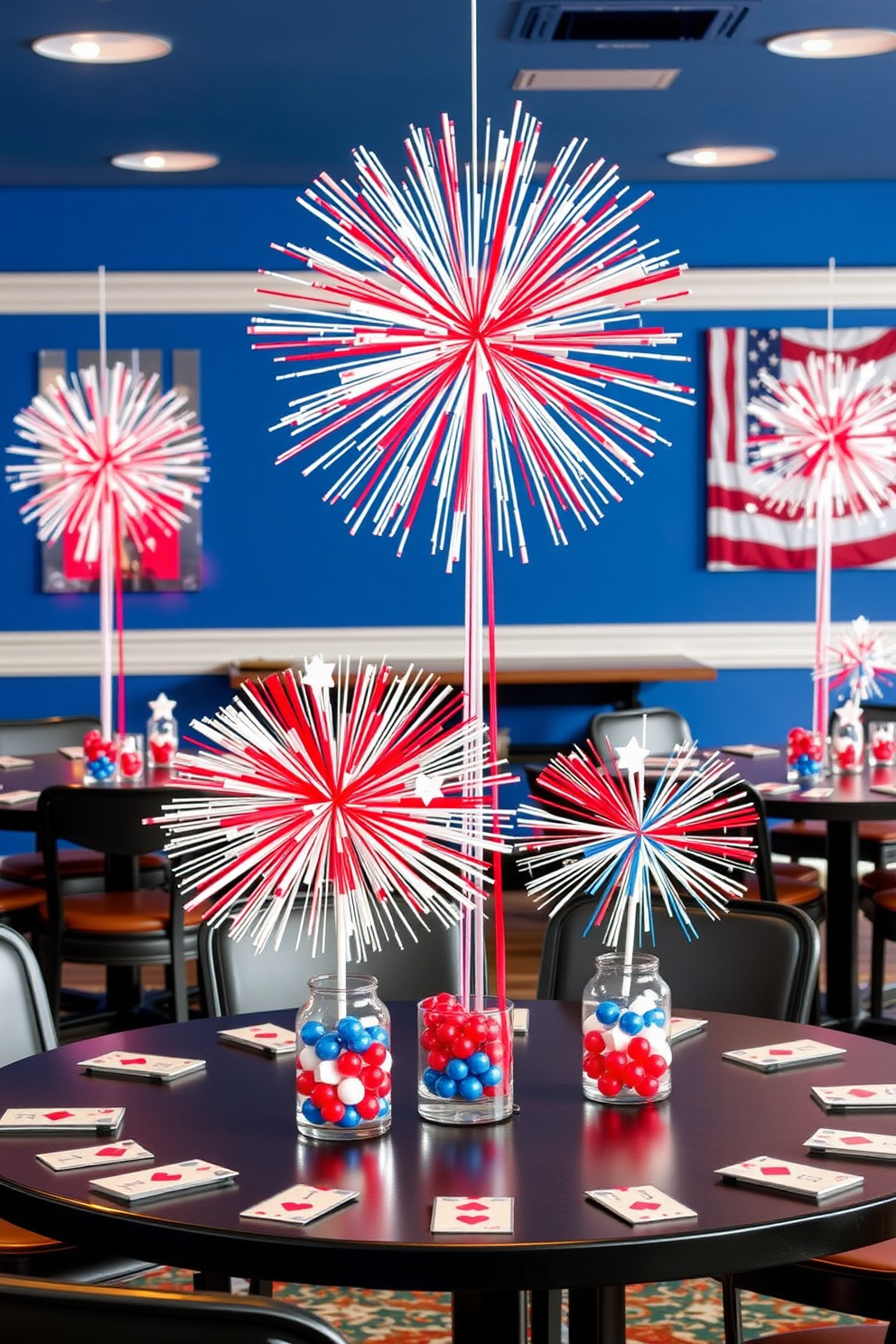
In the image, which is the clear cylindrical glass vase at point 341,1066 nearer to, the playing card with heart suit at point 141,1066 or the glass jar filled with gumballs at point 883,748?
the playing card with heart suit at point 141,1066

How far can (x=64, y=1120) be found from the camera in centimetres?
190

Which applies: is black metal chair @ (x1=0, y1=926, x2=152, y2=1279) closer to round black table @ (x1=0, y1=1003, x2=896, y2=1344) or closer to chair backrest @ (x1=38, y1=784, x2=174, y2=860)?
round black table @ (x1=0, y1=1003, x2=896, y2=1344)

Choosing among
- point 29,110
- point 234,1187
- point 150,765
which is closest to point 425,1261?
point 234,1187

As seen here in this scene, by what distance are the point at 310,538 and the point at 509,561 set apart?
0.81 meters

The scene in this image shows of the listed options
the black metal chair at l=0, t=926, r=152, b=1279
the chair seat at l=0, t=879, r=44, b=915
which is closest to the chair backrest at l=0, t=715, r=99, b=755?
the chair seat at l=0, t=879, r=44, b=915

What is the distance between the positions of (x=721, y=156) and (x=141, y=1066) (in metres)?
5.20

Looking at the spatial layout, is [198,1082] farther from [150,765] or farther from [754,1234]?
[150,765]

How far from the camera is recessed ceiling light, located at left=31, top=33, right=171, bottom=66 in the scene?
4.91m

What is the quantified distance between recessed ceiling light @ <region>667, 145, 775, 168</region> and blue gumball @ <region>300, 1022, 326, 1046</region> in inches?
203

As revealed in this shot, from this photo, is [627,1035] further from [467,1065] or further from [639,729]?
[639,729]

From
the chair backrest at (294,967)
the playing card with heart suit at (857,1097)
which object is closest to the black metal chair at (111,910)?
the chair backrest at (294,967)

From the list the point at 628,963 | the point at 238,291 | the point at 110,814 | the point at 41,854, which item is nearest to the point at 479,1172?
the point at 628,963

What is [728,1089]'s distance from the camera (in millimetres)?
2020

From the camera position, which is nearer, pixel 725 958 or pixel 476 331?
pixel 476 331
